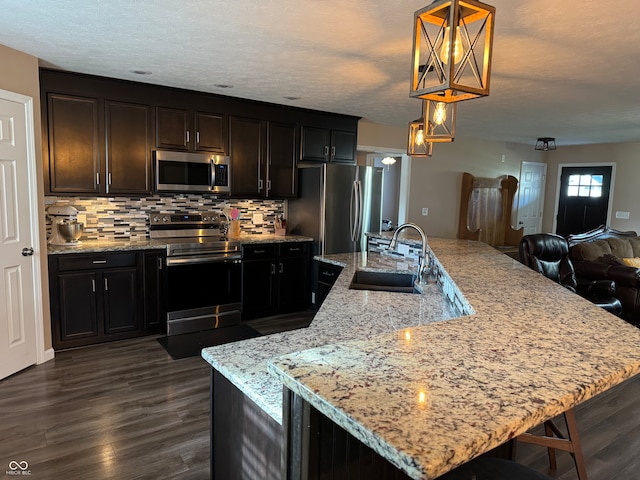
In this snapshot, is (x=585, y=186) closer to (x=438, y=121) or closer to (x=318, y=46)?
(x=318, y=46)

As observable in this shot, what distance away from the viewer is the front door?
748cm

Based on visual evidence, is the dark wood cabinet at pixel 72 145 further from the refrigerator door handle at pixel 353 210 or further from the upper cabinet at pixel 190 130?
the refrigerator door handle at pixel 353 210

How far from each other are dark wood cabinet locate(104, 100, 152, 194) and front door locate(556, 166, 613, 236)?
7.27m

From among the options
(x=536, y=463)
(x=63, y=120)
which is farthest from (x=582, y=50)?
(x=63, y=120)

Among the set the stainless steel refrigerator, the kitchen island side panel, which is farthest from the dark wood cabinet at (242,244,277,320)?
the kitchen island side panel

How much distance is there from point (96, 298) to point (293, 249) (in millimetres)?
2019

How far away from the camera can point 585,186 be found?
775cm

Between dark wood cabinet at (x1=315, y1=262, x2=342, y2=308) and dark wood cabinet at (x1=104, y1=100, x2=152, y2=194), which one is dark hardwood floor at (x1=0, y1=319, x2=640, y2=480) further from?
dark wood cabinet at (x1=104, y1=100, x2=152, y2=194)

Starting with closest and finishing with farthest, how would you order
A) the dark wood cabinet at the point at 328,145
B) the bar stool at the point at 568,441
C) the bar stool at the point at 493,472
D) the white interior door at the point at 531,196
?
the bar stool at the point at 493,472, the bar stool at the point at 568,441, the dark wood cabinet at the point at 328,145, the white interior door at the point at 531,196

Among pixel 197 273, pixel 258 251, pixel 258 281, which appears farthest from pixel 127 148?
pixel 258 281

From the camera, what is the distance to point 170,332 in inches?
162

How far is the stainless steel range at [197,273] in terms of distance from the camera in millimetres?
4109

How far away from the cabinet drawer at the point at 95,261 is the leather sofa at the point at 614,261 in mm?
4578

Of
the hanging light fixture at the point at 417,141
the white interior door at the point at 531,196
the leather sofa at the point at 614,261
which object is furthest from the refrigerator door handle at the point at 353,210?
the white interior door at the point at 531,196
